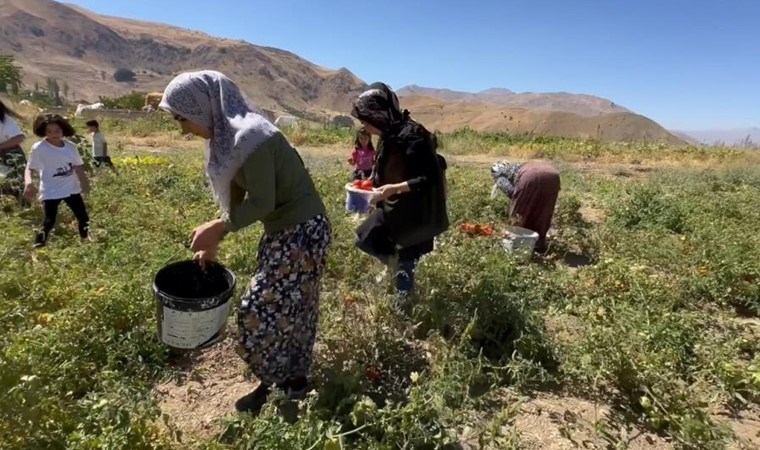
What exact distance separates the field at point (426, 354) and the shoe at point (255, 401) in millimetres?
130

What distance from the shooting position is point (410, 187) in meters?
3.04

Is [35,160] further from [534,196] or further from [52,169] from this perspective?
[534,196]

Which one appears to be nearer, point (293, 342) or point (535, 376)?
point (293, 342)

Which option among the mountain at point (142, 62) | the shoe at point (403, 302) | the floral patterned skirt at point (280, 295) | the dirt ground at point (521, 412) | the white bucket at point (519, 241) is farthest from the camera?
the mountain at point (142, 62)

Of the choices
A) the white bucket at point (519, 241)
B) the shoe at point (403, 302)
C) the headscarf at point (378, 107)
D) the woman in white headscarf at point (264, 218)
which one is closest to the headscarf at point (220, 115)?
the woman in white headscarf at point (264, 218)

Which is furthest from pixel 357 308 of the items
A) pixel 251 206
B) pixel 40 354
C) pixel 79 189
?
pixel 79 189

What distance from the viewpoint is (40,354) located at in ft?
8.09

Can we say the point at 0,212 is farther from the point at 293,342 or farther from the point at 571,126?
the point at 571,126

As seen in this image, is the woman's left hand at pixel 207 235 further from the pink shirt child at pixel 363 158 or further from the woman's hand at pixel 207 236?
the pink shirt child at pixel 363 158

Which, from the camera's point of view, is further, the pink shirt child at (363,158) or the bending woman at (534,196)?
the pink shirt child at (363,158)

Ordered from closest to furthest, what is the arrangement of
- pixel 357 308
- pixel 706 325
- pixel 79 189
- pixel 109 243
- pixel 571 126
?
pixel 357 308 < pixel 706 325 < pixel 109 243 < pixel 79 189 < pixel 571 126

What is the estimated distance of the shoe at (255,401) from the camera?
99.3 inches

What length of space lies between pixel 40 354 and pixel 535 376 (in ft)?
7.98

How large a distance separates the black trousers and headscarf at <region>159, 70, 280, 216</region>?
3200mm
